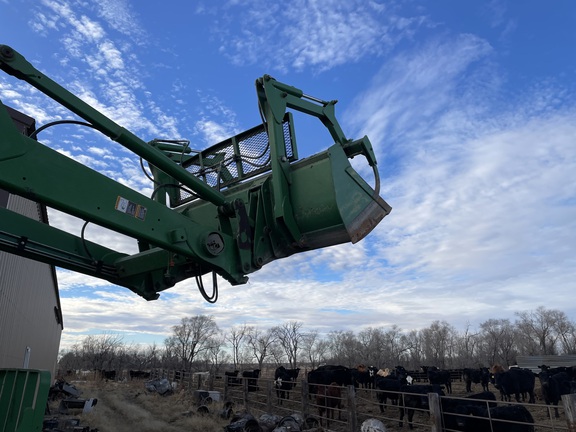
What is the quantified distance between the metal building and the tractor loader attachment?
24.3 feet

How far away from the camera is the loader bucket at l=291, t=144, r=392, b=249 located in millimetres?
4230

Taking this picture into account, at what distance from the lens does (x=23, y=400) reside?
3.94m

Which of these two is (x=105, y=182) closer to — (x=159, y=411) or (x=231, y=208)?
(x=231, y=208)

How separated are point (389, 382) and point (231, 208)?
14026mm

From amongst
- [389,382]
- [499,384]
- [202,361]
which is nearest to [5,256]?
[389,382]

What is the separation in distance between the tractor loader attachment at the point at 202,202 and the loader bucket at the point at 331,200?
0.01 metres

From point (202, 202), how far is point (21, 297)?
1256cm

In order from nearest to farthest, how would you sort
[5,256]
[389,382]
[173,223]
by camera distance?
[173,223] < [5,256] < [389,382]

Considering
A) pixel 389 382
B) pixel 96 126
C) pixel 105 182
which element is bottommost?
pixel 389 382

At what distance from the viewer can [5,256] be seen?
1118 cm

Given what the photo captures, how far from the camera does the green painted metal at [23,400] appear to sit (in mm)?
3689

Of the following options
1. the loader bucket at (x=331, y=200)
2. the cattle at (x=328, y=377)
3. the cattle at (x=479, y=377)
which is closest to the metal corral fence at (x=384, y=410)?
the cattle at (x=328, y=377)

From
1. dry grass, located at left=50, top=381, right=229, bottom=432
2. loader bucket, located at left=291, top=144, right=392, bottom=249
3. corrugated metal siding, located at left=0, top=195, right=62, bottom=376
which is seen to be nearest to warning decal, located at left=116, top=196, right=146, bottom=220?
loader bucket, located at left=291, top=144, right=392, bottom=249

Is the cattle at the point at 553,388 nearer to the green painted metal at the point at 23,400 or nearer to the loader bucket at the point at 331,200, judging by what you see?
the loader bucket at the point at 331,200
